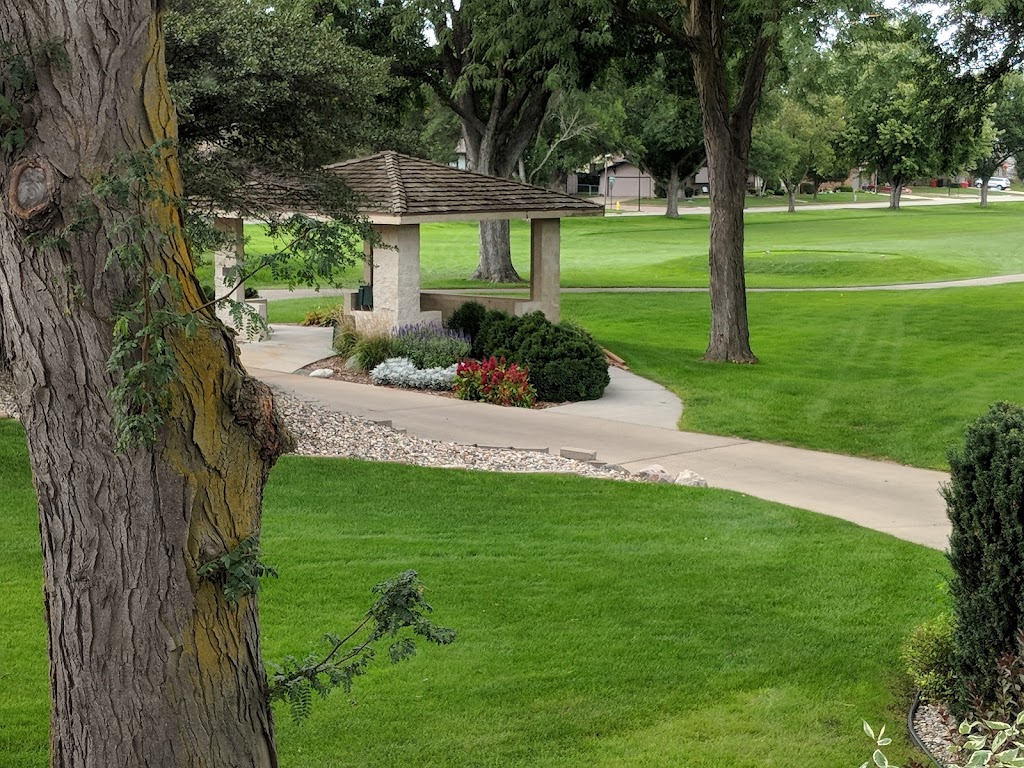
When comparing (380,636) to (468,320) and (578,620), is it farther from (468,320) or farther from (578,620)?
(468,320)

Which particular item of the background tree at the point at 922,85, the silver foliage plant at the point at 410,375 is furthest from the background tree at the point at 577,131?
the silver foliage plant at the point at 410,375

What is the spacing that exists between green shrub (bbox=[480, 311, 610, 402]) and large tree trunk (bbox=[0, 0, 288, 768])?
13820 millimetres

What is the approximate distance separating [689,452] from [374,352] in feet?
23.3

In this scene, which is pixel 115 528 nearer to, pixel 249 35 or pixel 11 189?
pixel 11 189

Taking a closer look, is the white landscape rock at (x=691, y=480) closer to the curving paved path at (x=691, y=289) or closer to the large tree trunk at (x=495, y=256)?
the curving paved path at (x=691, y=289)

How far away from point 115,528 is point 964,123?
25.2 meters

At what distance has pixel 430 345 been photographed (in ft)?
62.5

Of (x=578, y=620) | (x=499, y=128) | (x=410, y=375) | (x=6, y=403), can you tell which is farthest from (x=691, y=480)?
(x=499, y=128)

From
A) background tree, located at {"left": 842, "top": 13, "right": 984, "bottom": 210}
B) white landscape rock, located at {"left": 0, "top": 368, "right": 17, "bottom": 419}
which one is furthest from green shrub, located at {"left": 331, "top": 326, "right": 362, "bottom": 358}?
background tree, located at {"left": 842, "top": 13, "right": 984, "bottom": 210}

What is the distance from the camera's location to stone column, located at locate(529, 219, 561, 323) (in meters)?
21.3

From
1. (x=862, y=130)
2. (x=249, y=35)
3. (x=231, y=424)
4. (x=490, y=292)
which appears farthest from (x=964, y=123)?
(x=862, y=130)

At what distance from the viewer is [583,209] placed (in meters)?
21.5

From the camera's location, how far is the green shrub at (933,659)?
618 centimetres

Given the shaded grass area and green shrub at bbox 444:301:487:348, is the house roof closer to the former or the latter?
green shrub at bbox 444:301:487:348
